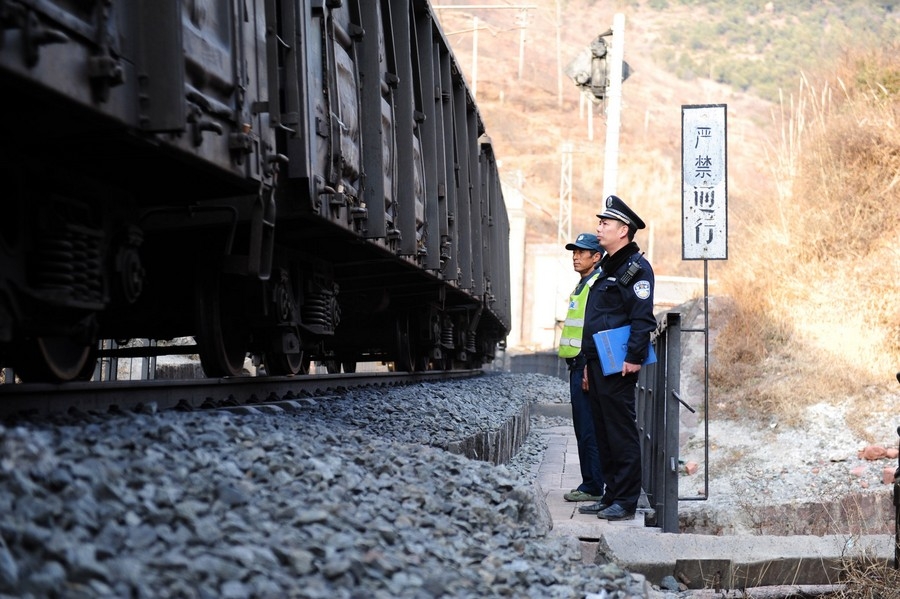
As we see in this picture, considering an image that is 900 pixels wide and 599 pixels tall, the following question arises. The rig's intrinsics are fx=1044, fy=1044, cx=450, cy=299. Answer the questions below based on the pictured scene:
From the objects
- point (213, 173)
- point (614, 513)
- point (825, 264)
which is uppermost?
point (825, 264)

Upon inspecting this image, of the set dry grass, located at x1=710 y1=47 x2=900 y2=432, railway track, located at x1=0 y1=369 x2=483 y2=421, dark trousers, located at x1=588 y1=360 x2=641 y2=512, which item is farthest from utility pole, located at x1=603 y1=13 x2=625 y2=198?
dark trousers, located at x1=588 y1=360 x2=641 y2=512

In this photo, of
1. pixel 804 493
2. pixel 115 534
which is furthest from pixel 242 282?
pixel 804 493

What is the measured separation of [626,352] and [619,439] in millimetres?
513

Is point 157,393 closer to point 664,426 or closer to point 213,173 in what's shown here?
point 213,173

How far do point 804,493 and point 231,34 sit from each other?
807cm

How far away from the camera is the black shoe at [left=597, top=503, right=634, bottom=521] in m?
5.96

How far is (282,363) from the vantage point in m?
8.18

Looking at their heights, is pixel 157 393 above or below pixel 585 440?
above

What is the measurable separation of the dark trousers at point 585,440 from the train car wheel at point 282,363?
224cm

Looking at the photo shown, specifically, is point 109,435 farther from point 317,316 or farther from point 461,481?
point 317,316

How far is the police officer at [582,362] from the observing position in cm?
713

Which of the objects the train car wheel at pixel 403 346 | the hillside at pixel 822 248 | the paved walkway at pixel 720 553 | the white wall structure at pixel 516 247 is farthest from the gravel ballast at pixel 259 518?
the white wall structure at pixel 516 247

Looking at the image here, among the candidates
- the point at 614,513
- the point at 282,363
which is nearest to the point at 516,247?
the point at 282,363

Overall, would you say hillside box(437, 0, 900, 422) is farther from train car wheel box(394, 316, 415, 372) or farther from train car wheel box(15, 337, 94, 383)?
train car wheel box(15, 337, 94, 383)
